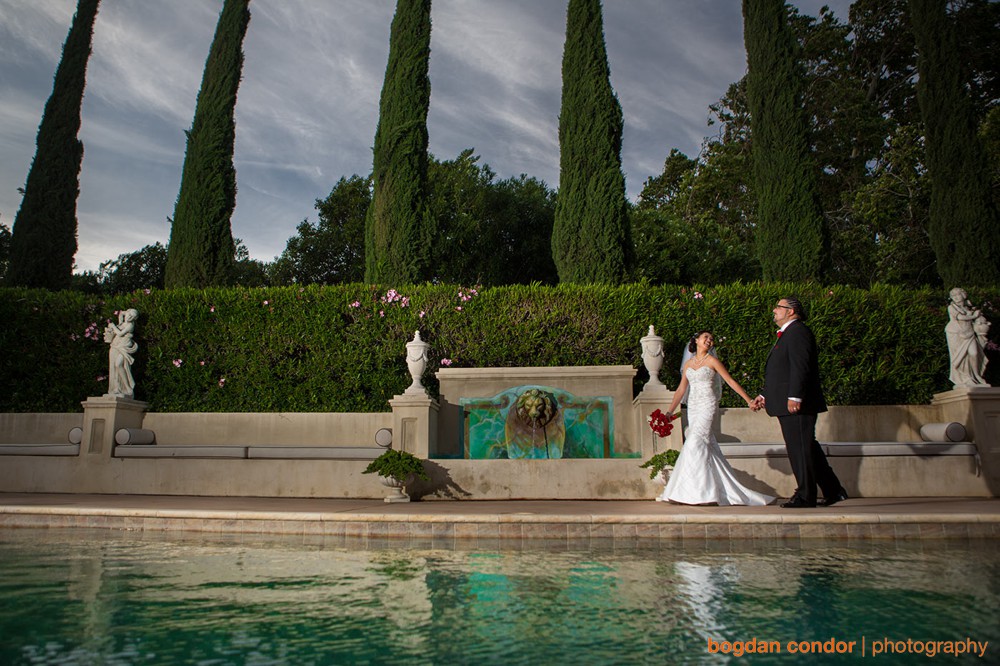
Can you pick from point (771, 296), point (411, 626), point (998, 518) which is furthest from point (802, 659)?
point (771, 296)

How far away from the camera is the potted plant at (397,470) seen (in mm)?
8836

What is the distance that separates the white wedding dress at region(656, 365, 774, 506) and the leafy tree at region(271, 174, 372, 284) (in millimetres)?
26250

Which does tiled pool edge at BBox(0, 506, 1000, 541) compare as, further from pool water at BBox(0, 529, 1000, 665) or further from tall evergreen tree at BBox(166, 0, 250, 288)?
tall evergreen tree at BBox(166, 0, 250, 288)

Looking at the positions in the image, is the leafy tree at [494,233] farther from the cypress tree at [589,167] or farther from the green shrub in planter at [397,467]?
the green shrub in planter at [397,467]

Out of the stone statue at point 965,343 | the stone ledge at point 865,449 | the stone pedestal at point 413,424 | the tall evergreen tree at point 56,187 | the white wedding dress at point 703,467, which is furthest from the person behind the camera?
the tall evergreen tree at point 56,187

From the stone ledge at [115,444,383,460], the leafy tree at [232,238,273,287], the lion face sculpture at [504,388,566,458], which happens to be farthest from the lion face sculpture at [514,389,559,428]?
the leafy tree at [232,238,273,287]

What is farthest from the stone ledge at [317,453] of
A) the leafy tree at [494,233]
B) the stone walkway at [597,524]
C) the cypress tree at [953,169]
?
the leafy tree at [494,233]

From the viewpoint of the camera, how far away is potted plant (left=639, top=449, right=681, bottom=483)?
8.75 meters

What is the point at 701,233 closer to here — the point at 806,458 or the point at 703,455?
the point at 703,455

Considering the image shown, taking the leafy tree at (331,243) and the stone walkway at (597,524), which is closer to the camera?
the stone walkway at (597,524)

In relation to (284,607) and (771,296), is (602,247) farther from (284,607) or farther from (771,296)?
(284,607)

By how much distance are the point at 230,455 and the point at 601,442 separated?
6.19m

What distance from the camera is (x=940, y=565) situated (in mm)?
4273

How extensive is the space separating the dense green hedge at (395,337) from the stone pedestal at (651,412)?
7.65ft
